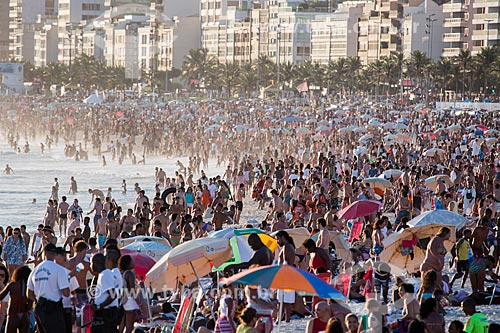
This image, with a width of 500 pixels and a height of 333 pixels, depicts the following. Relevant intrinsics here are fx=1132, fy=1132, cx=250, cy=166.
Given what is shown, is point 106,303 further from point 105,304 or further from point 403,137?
point 403,137

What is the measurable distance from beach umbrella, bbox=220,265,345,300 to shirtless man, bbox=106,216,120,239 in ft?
30.6

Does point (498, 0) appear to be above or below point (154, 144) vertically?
above

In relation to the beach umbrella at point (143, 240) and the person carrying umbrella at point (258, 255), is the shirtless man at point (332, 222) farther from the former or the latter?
the person carrying umbrella at point (258, 255)

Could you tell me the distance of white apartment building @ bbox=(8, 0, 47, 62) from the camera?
502ft

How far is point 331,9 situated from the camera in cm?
12306

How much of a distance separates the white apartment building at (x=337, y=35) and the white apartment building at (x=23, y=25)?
175 feet

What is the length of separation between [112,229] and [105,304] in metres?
9.15

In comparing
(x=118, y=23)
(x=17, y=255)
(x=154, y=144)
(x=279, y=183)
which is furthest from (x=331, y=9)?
(x=17, y=255)

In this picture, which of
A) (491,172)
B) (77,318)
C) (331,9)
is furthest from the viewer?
(331,9)

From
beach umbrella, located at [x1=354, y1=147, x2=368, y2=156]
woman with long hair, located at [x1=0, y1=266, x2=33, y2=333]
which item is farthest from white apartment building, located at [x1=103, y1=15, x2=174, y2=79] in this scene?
woman with long hair, located at [x1=0, y1=266, x2=33, y2=333]

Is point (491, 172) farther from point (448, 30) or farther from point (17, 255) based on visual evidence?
point (448, 30)

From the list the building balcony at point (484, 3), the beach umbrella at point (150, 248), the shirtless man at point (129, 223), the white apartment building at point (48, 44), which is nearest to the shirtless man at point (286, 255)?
the beach umbrella at point (150, 248)

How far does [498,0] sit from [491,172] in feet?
232

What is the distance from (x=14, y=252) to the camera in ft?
49.6
